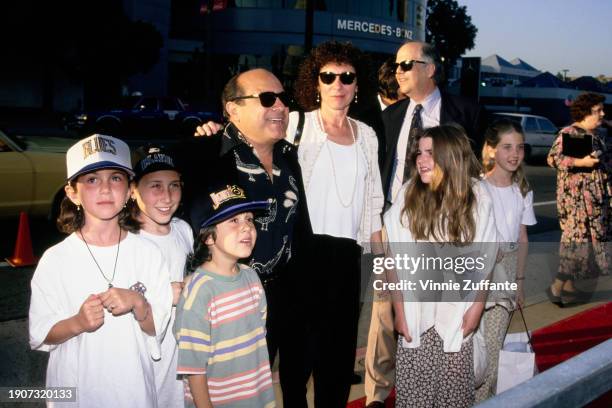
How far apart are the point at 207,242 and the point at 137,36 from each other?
110 feet

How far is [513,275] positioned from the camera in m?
4.16

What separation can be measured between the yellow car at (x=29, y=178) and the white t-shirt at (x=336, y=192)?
578cm

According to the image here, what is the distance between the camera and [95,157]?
2684 millimetres

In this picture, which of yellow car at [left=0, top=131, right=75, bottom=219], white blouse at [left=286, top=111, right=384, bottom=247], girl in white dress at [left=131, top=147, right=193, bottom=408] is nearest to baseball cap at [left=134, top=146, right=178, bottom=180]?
girl in white dress at [left=131, top=147, right=193, bottom=408]

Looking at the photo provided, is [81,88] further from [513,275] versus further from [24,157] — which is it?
[513,275]

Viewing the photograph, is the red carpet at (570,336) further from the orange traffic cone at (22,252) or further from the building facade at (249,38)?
the building facade at (249,38)

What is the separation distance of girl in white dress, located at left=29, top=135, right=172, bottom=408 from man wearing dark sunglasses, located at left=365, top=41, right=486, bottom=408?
1.82 m

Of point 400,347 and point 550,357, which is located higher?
point 400,347

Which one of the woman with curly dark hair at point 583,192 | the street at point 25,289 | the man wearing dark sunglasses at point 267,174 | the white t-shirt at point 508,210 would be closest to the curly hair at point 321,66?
the man wearing dark sunglasses at point 267,174

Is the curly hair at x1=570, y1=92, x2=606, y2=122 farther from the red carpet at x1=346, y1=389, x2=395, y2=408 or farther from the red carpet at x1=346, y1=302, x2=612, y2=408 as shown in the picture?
the red carpet at x1=346, y1=389, x2=395, y2=408

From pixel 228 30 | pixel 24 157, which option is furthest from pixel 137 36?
pixel 24 157

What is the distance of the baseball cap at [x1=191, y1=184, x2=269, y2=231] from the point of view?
2777 millimetres

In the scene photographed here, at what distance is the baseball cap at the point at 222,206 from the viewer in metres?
2.78

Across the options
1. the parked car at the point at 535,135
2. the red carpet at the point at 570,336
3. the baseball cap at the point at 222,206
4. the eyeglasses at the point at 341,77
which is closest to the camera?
the baseball cap at the point at 222,206
